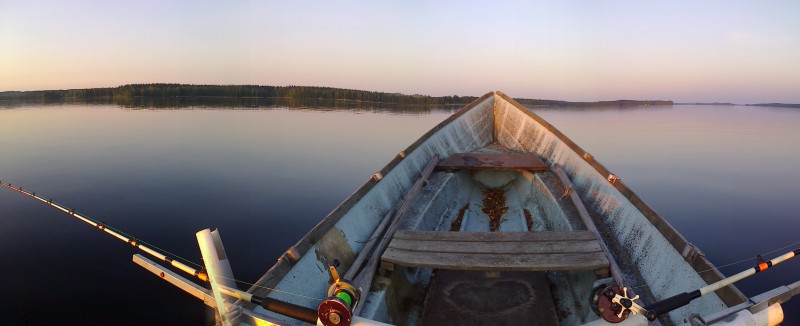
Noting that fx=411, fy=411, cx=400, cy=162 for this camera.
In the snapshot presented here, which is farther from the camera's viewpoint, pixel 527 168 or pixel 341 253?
pixel 527 168

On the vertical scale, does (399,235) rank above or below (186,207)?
above

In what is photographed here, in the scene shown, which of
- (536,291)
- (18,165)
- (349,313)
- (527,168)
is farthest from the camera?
(18,165)

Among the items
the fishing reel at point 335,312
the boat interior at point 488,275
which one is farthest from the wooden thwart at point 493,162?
the fishing reel at point 335,312

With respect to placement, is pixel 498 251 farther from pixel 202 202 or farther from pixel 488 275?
pixel 202 202

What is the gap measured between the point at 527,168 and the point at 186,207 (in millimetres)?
7627

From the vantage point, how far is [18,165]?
1357 centimetres

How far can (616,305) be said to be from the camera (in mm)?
2023

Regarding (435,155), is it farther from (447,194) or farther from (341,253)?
(341,253)

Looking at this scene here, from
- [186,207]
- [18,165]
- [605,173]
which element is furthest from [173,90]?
[605,173]

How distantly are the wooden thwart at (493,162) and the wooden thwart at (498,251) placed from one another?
3508mm

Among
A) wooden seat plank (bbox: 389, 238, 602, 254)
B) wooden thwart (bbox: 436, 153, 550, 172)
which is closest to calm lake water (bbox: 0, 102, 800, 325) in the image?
wooden seat plank (bbox: 389, 238, 602, 254)

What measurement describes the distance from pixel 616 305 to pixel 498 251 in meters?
2.01

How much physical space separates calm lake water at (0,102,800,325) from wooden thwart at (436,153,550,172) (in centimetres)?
Answer: 337

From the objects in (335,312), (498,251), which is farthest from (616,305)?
(498,251)
